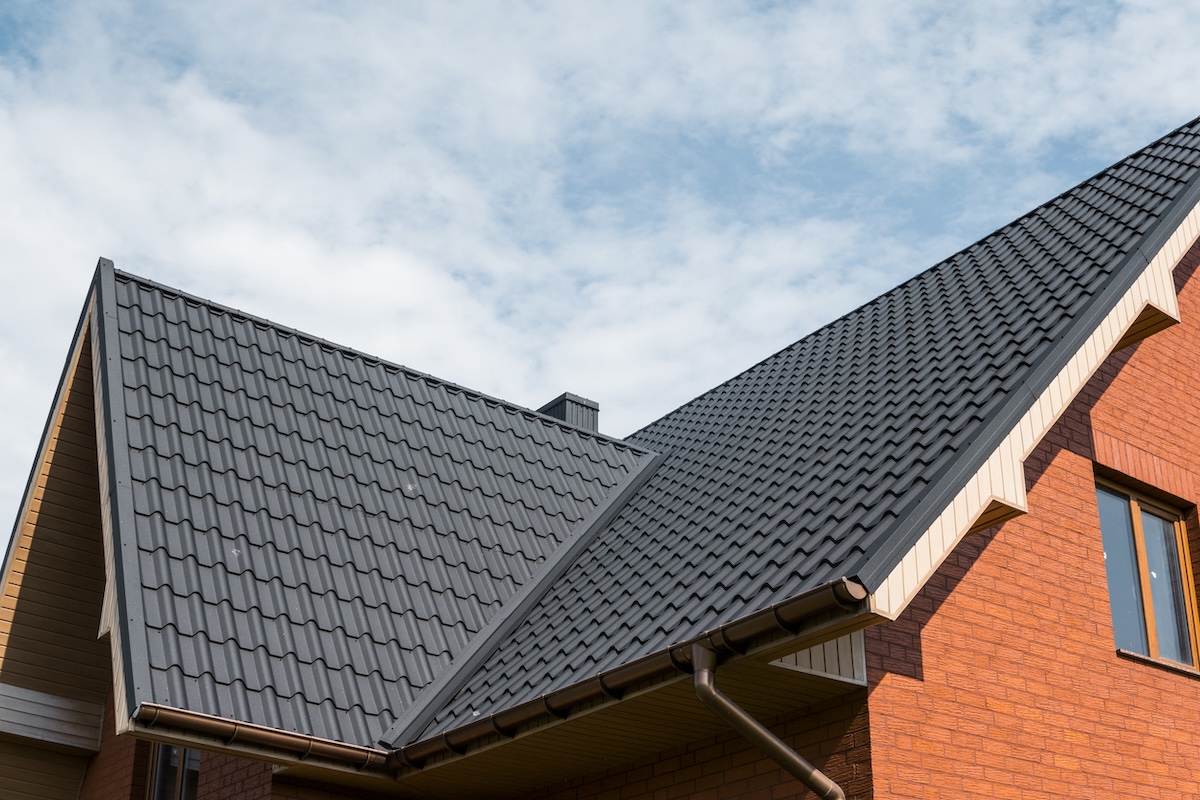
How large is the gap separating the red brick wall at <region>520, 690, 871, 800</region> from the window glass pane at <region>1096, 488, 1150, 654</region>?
2.45 meters

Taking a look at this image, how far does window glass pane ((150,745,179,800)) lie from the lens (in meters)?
9.59

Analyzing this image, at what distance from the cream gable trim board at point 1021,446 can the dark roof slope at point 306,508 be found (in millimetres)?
3392

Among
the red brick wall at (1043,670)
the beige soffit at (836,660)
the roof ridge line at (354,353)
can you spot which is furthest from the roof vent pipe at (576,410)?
the beige soffit at (836,660)

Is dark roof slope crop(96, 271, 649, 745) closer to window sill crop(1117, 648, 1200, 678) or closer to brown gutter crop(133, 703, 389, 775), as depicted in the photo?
brown gutter crop(133, 703, 389, 775)

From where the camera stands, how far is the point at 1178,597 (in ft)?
28.1

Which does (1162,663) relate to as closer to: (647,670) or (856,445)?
(856,445)

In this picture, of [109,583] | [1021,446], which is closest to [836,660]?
[1021,446]

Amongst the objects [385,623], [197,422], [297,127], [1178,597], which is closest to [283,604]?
[385,623]

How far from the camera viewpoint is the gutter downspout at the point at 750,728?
5.86 metres

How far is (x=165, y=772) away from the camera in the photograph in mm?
9719

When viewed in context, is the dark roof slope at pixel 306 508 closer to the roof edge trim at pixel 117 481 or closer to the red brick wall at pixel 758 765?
the roof edge trim at pixel 117 481

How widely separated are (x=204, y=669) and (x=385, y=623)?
57.4 inches

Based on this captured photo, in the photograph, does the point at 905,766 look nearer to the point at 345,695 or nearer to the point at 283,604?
the point at 345,695

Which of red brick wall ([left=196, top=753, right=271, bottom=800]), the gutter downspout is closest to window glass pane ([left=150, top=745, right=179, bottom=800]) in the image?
red brick wall ([left=196, top=753, right=271, bottom=800])
